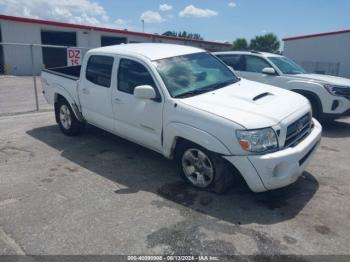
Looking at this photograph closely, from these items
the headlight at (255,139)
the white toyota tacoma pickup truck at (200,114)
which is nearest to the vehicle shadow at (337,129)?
the white toyota tacoma pickup truck at (200,114)

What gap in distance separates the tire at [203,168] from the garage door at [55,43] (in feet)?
88.1

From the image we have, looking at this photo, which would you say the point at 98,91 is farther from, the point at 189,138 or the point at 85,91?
the point at 189,138

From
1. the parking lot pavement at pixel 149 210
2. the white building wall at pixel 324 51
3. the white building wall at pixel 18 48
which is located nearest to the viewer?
the parking lot pavement at pixel 149 210

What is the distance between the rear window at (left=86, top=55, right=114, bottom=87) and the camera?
5312mm

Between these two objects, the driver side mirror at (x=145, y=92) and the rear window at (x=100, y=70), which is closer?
the driver side mirror at (x=145, y=92)

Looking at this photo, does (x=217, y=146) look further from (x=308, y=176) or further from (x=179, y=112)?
(x=308, y=176)

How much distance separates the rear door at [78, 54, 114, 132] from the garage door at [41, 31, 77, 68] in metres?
24.4

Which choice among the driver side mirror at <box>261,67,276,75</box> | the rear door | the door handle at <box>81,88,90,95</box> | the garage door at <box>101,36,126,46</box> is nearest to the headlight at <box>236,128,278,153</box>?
the rear door

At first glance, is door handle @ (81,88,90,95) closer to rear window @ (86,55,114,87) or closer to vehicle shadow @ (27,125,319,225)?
rear window @ (86,55,114,87)

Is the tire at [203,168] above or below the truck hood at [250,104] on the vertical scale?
below

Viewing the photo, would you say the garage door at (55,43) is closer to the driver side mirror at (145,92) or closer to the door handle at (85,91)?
the door handle at (85,91)

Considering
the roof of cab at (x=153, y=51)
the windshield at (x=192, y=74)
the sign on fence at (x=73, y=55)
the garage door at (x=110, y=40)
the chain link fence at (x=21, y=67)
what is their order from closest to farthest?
the windshield at (x=192, y=74), the roof of cab at (x=153, y=51), the sign on fence at (x=73, y=55), the chain link fence at (x=21, y=67), the garage door at (x=110, y=40)

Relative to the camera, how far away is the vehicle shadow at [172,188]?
3.73m

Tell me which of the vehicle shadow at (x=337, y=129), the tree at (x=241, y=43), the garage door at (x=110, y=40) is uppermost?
the tree at (x=241, y=43)
